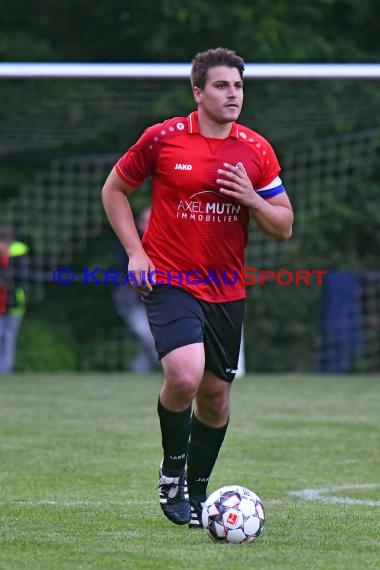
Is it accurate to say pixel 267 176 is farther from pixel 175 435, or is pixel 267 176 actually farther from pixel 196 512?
pixel 196 512

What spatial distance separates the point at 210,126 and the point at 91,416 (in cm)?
539

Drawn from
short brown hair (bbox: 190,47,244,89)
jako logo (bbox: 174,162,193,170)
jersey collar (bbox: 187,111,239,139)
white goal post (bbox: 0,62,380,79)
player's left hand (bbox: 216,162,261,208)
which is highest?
white goal post (bbox: 0,62,380,79)

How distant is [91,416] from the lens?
10.6 meters

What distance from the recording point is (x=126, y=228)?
5.61 meters

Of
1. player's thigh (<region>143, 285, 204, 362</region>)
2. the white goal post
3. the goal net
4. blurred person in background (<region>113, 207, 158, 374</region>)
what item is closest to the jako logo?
player's thigh (<region>143, 285, 204, 362</region>)

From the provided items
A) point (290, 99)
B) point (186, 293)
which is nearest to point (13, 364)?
point (290, 99)

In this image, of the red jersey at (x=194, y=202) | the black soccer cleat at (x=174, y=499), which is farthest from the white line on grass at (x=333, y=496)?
the red jersey at (x=194, y=202)

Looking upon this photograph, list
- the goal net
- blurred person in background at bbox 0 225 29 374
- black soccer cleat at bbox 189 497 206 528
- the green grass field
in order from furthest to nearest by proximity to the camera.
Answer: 1. the goal net
2. blurred person in background at bbox 0 225 29 374
3. black soccer cleat at bbox 189 497 206 528
4. the green grass field

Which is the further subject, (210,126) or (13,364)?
(13,364)

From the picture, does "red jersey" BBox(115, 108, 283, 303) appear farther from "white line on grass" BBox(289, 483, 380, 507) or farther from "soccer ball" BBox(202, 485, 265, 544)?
"white line on grass" BBox(289, 483, 380, 507)

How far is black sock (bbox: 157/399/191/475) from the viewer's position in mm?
5516

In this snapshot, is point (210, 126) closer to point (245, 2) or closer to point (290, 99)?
point (290, 99)

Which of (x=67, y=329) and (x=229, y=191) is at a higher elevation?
(x=229, y=191)

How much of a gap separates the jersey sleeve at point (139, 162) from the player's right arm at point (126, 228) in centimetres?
4
